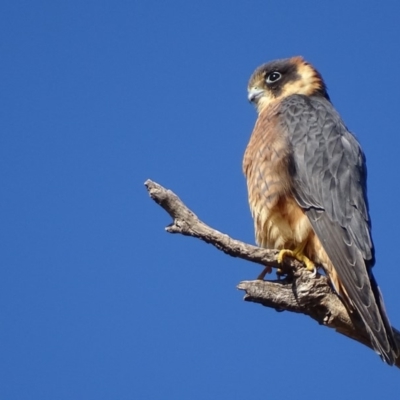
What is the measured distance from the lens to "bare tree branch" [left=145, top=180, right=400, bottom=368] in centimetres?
448

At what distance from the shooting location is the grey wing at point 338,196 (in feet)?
14.8

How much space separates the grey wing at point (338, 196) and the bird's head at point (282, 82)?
333 millimetres

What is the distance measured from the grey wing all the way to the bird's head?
333 mm

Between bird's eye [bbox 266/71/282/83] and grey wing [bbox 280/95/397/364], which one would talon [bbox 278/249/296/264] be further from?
bird's eye [bbox 266/71/282/83]

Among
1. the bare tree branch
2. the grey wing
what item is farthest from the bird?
the bare tree branch

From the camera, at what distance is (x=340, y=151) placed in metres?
5.51

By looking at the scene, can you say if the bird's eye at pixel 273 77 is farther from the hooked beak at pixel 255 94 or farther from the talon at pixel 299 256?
the talon at pixel 299 256

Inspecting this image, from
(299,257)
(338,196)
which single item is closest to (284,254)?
(299,257)

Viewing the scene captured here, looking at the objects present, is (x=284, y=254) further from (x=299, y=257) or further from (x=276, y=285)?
(x=276, y=285)

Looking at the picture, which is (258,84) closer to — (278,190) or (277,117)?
(277,117)

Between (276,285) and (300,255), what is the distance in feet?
1.61

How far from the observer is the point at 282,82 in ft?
21.1

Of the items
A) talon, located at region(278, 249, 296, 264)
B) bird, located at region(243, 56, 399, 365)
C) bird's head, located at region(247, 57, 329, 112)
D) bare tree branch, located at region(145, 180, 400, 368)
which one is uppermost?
bird's head, located at region(247, 57, 329, 112)

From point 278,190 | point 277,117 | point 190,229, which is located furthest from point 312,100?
point 190,229
